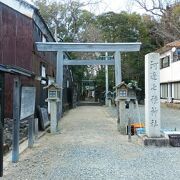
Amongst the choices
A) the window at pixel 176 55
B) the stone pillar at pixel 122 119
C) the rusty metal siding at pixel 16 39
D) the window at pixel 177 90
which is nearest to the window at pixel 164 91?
the window at pixel 177 90

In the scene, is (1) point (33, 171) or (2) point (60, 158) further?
(2) point (60, 158)

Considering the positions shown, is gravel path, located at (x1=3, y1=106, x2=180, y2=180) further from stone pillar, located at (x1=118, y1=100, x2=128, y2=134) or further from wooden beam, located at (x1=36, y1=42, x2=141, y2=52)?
wooden beam, located at (x1=36, y1=42, x2=141, y2=52)

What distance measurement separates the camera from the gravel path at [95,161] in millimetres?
7418

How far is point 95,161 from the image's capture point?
8906 mm

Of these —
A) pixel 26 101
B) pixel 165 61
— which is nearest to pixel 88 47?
pixel 26 101

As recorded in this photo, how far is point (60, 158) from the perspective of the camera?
9.34m

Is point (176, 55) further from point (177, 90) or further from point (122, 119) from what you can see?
point (122, 119)

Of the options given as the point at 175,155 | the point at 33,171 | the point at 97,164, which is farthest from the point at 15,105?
the point at 175,155

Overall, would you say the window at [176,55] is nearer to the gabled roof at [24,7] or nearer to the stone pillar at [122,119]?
the gabled roof at [24,7]

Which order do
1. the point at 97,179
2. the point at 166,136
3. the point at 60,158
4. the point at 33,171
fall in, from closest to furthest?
the point at 97,179
the point at 33,171
the point at 60,158
the point at 166,136

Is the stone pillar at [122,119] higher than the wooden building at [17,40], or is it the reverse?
the wooden building at [17,40]

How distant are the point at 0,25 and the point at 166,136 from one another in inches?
264

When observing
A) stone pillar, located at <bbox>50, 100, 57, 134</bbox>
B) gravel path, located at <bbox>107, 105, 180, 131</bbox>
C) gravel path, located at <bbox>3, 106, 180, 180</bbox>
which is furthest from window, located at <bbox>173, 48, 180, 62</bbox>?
gravel path, located at <bbox>3, 106, 180, 180</bbox>

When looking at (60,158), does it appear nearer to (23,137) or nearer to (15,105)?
(15,105)
